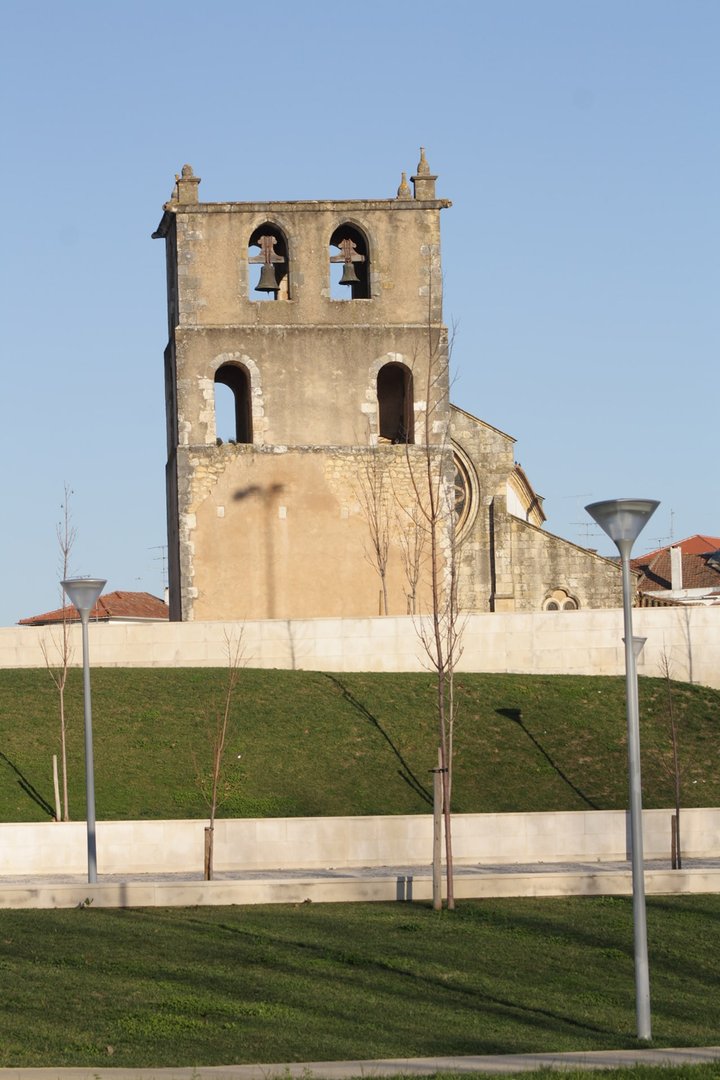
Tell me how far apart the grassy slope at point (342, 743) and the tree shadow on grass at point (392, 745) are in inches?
1.5

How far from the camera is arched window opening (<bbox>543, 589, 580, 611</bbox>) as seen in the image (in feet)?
175

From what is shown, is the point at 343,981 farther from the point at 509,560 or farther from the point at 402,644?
the point at 509,560

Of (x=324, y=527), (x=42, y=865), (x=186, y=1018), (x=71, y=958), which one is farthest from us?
(x=324, y=527)

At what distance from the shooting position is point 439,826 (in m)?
25.1

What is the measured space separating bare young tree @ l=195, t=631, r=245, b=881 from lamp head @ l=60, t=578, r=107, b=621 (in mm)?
3828

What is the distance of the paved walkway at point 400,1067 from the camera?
13523 millimetres

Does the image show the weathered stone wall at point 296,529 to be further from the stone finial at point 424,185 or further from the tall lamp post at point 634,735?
the tall lamp post at point 634,735

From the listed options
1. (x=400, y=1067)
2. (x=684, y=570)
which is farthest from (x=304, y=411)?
(x=684, y=570)

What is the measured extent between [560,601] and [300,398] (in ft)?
39.5

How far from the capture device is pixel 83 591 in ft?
83.4

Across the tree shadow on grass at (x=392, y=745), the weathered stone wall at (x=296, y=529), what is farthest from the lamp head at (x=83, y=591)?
the weathered stone wall at (x=296, y=529)

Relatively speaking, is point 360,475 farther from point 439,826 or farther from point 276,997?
point 276,997

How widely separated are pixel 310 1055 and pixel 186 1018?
1833 mm

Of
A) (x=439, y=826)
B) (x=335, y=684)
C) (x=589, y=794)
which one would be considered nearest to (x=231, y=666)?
(x=335, y=684)
